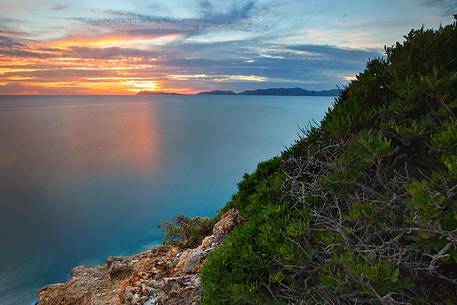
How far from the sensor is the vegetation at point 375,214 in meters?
3.00

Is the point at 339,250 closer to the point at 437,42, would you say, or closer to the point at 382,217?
the point at 382,217

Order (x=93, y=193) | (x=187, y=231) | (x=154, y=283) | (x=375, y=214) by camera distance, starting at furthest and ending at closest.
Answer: (x=93, y=193)
(x=187, y=231)
(x=154, y=283)
(x=375, y=214)

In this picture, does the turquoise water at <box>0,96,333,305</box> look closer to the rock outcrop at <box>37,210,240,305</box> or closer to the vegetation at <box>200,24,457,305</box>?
the rock outcrop at <box>37,210,240,305</box>

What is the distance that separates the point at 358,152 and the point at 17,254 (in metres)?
19.4

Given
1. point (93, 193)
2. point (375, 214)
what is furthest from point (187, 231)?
point (93, 193)

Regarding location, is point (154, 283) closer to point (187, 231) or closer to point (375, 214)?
point (187, 231)

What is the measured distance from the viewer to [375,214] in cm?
349

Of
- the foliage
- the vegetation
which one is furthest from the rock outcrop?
the vegetation

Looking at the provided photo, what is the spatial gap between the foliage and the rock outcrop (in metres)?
0.51

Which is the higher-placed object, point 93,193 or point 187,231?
point 187,231

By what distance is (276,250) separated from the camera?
3953 millimetres

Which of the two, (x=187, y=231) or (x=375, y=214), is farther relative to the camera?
(x=187, y=231)

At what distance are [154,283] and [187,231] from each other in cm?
319

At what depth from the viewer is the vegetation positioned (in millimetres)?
2998
